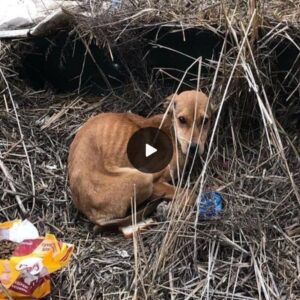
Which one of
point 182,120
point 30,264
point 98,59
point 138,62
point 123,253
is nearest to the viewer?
point 30,264

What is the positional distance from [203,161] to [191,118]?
273mm

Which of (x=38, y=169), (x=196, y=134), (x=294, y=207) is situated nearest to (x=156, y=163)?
(x=196, y=134)

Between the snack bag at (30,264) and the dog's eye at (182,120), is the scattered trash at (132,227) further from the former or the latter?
the dog's eye at (182,120)

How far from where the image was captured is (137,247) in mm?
3486

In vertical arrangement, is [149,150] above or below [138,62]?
below

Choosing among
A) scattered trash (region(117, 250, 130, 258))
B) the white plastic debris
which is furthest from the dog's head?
the white plastic debris

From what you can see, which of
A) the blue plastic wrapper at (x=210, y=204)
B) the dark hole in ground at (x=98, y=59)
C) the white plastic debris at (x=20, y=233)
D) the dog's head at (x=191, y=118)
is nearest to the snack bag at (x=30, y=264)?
the white plastic debris at (x=20, y=233)

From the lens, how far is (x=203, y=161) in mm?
4098

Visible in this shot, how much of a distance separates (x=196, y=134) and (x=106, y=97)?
898 mm

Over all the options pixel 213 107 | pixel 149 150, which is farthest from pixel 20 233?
pixel 213 107

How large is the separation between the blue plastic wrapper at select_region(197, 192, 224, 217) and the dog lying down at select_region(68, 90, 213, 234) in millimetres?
59

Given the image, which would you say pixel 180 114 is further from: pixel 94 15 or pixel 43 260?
pixel 43 260
